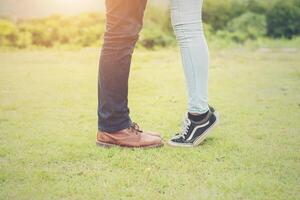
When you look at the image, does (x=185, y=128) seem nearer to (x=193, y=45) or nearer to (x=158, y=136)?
(x=158, y=136)

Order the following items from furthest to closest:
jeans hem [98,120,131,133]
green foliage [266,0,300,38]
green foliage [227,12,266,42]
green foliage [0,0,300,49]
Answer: green foliage [266,0,300,38] < green foliage [227,12,266,42] < green foliage [0,0,300,49] < jeans hem [98,120,131,133]

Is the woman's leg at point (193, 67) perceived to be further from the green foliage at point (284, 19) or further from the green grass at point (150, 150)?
the green foliage at point (284, 19)

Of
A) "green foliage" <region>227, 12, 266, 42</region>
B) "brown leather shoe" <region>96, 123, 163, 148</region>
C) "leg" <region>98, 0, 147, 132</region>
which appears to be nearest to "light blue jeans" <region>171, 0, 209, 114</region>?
"leg" <region>98, 0, 147, 132</region>

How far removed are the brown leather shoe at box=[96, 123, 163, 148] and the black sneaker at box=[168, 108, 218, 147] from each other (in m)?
0.11

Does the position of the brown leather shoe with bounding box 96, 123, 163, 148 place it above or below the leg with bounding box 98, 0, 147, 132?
below

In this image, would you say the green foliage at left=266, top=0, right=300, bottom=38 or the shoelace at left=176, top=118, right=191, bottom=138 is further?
the green foliage at left=266, top=0, right=300, bottom=38

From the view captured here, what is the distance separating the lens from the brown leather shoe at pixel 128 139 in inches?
133

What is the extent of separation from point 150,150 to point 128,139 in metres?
0.15

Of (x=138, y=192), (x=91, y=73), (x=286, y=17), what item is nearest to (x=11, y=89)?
(x=91, y=73)

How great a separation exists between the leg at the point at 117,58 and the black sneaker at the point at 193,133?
1.02ft

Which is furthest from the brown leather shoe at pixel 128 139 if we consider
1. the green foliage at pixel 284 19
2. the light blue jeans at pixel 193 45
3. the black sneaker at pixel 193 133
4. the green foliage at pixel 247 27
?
the green foliage at pixel 284 19

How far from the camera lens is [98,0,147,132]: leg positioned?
329 cm

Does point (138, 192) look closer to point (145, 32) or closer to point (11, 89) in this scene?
point (11, 89)

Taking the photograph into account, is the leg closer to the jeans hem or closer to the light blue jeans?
the jeans hem
